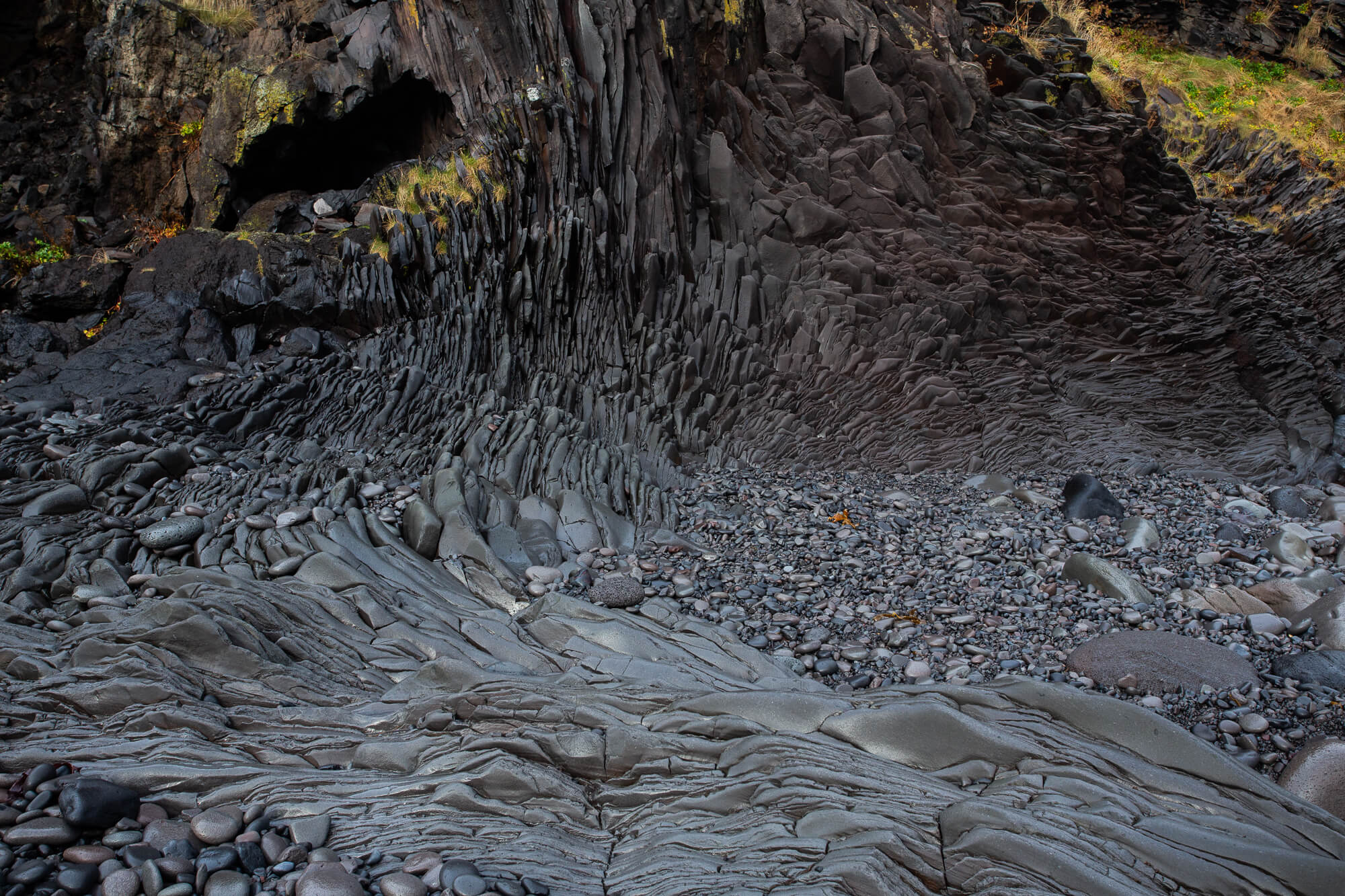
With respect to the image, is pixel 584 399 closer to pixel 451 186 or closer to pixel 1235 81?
pixel 451 186

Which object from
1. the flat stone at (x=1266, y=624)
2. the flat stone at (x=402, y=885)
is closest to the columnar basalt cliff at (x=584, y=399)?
the flat stone at (x=402, y=885)

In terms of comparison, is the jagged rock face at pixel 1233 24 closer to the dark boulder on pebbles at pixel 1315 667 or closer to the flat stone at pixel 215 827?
the dark boulder on pebbles at pixel 1315 667

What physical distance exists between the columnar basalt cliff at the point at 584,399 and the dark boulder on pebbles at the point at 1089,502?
1.40ft

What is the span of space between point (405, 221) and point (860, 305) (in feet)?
17.6

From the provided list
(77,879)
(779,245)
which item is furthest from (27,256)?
(779,245)

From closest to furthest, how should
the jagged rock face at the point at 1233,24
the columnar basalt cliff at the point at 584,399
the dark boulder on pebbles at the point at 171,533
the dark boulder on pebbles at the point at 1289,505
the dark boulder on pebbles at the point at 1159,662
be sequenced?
the columnar basalt cliff at the point at 584,399
the dark boulder on pebbles at the point at 1159,662
the dark boulder on pebbles at the point at 171,533
the dark boulder on pebbles at the point at 1289,505
the jagged rock face at the point at 1233,24

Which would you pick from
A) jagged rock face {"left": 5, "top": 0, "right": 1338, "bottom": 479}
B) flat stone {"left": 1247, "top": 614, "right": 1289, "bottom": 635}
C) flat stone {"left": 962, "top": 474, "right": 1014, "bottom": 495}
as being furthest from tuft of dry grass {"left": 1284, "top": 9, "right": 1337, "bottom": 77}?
flat stone {"left": 1247, "top": 614, "right": 1289, "bottom": 635}

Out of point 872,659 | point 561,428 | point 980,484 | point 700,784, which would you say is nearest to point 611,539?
point 561,428

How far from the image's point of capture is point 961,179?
1059 cm

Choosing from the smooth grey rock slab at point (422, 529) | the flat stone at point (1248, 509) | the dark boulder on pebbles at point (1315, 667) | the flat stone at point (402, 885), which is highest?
the flat stone at point (402, 885)

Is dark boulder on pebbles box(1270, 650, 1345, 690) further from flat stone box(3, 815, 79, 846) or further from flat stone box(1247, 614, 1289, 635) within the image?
flat stone box(3, 815, 79, 846)

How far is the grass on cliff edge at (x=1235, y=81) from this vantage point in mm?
11242

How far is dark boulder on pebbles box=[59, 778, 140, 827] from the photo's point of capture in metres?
2.71

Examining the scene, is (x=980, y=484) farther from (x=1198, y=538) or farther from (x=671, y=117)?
(x=671, y=117)
